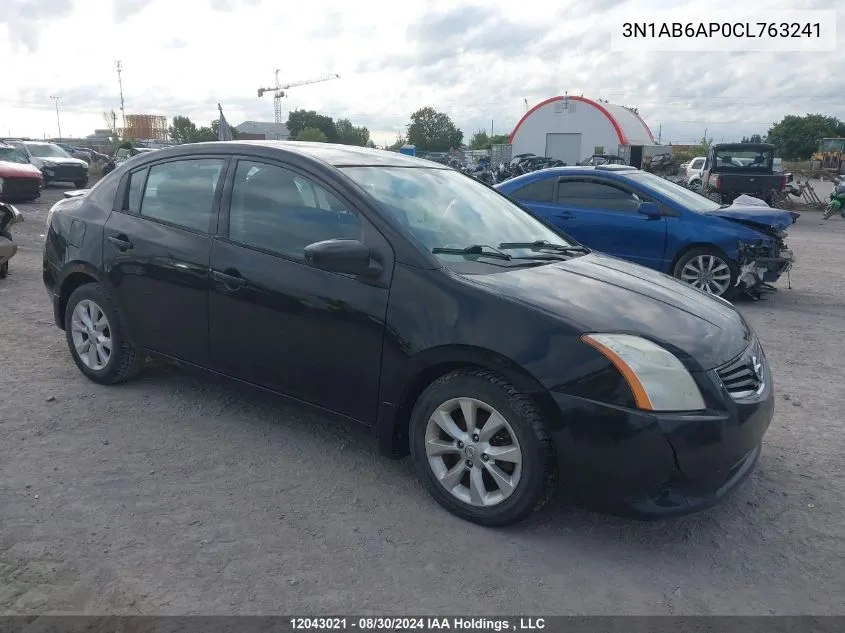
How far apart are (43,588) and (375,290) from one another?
5.98 ft

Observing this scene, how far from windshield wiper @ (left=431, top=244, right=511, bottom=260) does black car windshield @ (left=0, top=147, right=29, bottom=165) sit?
2042 centimetres

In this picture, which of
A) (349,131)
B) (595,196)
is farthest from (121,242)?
(349,131)

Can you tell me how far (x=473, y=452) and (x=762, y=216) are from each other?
6.50 meters

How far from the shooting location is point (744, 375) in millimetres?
3182

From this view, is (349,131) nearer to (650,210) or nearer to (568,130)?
(568,130)

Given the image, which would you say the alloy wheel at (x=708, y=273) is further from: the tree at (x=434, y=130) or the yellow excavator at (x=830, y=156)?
the tree at (x=434, y=130)

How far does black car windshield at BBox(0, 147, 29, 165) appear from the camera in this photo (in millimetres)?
20156

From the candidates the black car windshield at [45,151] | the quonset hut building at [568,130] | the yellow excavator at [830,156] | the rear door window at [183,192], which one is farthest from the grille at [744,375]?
the quonset hut building at [568,130]

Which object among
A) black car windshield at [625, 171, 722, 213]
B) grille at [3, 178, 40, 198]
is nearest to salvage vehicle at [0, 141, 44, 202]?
grille at [3, 178, 40, 198]

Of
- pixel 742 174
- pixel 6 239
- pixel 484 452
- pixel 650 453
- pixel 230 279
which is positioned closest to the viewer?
pixel 650 453

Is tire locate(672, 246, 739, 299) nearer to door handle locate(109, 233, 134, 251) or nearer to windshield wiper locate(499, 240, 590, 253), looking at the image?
windshield wiper locate(499, 240, 590, 253)

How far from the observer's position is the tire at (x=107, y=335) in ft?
15.1

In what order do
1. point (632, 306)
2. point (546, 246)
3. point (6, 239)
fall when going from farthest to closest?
1. point (6, 239)
2. point (546, 246)
3. point (632, 306)

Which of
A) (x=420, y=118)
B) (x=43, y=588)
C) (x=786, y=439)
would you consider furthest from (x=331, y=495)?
(x=420, y=118)
